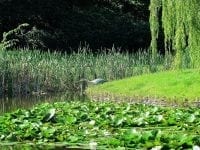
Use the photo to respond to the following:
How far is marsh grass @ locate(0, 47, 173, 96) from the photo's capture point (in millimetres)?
21875

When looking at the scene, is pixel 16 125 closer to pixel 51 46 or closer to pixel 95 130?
pixel 95 130

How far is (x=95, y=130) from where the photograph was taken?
399 inches

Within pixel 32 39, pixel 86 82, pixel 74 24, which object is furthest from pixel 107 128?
pixel 74 24

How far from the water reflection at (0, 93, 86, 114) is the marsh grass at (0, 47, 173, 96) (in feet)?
1.68

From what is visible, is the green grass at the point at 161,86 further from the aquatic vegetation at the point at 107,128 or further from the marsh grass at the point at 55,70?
the aquatic vegetation at the point at 107,128

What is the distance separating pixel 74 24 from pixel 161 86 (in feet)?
68.5

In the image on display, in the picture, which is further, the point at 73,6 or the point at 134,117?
Answer: the point at 73,6

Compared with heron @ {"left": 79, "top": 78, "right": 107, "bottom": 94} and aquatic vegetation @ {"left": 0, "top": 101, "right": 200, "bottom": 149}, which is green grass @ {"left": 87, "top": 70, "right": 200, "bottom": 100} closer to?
heron @ {"left": 79, "top": 78, "right": 107, "bottom": 94}

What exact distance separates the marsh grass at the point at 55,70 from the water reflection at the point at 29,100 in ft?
1.68

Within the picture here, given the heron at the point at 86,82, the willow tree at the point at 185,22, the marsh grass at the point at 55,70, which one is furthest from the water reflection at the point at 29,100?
the willow tree at the point at 185,22

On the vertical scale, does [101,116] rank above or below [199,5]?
below

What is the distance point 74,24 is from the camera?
129ft

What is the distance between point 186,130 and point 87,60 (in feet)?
50.9

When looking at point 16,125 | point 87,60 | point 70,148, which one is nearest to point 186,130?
point 70,148
